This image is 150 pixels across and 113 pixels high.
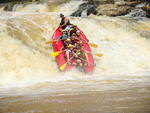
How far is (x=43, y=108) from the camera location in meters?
3.22

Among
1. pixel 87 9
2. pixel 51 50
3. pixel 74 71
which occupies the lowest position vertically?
pixel 74 71

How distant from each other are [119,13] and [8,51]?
5862mm

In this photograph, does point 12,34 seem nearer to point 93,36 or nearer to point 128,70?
point 93,36

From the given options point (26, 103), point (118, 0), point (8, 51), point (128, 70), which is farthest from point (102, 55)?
point (118, 0)

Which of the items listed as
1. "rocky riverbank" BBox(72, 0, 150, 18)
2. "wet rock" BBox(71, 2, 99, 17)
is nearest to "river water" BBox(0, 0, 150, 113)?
"wet rock" BBox(71, 2, 99, 17)

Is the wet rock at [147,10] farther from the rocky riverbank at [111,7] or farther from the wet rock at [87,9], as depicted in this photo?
the wet rock at [87,9]

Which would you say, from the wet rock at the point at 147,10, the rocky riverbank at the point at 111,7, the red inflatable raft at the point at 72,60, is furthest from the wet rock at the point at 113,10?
the red inflatable raft at the point at 72,60

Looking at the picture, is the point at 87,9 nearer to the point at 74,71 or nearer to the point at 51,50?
the point at 51,50

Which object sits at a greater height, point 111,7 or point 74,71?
point 111,7

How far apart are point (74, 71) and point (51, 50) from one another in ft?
3.99

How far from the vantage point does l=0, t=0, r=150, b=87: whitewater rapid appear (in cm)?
595

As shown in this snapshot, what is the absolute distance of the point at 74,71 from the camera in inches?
243

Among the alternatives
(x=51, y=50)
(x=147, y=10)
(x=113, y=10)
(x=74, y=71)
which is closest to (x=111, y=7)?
(x=113, y=10)

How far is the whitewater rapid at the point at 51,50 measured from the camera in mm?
5949
